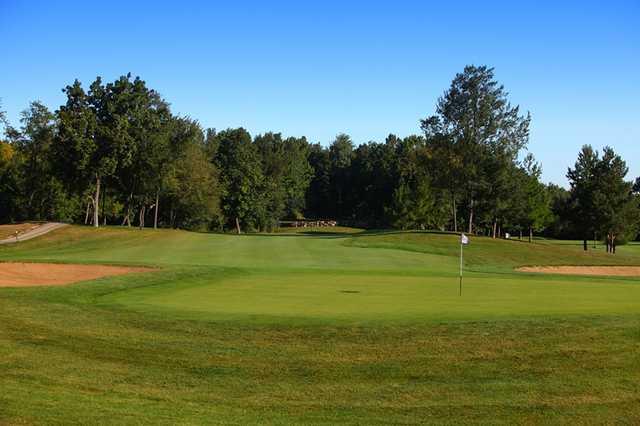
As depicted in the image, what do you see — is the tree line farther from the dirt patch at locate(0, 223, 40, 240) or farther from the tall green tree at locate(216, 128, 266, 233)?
the dirt patch at locate(0, 223, 40, 240)

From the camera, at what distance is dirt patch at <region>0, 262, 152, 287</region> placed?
25703mm

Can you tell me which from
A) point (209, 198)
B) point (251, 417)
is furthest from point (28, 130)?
point (251, 417)

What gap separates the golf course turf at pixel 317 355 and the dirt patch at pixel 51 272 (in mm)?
4893

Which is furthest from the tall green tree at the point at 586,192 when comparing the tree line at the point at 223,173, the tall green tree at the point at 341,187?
the tall green tree at the point at 341,187

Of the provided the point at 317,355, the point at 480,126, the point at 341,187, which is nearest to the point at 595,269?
the point at 480,126

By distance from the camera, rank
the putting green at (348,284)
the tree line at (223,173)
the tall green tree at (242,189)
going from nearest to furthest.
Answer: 1. the putting green at (348,284)
2. the tree line at (223,173)
3. the tall green tree at (242,189)

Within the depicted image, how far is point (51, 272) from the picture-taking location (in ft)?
94.6

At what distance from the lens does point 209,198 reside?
88.4 m

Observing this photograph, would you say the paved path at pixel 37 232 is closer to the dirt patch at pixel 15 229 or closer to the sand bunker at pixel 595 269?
the dirt patch at pixel 15 229

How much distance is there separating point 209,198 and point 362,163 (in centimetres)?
5496

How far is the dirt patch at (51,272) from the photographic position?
25703 mm

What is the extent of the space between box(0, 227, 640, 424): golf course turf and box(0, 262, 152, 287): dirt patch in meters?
4.89

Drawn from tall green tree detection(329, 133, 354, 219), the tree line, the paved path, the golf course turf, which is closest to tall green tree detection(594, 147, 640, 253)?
the tree line

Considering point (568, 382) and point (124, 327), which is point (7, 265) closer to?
point (124, 327)
